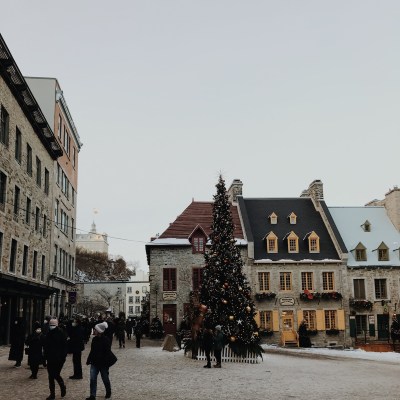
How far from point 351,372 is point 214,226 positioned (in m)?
8.01

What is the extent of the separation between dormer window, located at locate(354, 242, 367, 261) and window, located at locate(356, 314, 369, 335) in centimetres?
409

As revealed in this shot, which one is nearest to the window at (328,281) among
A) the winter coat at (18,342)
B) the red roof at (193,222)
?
the red roof at (193,222)

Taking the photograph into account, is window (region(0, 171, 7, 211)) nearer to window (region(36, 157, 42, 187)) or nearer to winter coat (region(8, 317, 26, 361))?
window (region(36, 157, 42, 187))

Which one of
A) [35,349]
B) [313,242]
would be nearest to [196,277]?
[313,242]

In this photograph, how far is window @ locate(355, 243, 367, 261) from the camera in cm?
3809

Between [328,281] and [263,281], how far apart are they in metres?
4.65

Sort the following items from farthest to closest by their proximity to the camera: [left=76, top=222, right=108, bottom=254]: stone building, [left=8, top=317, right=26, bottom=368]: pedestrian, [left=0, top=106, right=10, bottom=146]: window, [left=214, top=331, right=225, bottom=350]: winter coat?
[left=76, top=222, right=108, bottom=254]: stone building, [left=0, top=106, right=10, bottom=146]: window, [left=214, top=331, right=225, bottom=350]: winter coat, [left=8, top=317, right=26, bottom=368]: pedestrian

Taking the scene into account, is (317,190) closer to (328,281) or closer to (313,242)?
(313,242)

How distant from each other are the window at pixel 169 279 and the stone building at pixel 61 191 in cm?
619

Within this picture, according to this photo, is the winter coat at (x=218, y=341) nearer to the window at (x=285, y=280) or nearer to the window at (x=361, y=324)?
Answer: the window at (x=285, y=280)

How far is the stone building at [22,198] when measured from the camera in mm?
22250

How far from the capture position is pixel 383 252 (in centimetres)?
3844

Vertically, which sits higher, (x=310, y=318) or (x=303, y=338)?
(x=310, y=318)

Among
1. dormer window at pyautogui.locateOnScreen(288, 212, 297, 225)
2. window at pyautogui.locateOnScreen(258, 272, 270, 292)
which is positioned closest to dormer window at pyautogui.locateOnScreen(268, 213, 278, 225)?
dormer window at pyautogui.locateOnScreen(288, 212, 297, 225)
